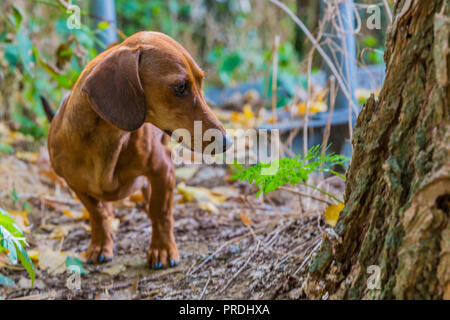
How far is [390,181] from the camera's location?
1.32 meters

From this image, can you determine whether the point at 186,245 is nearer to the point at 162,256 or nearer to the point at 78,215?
the point at 162,256

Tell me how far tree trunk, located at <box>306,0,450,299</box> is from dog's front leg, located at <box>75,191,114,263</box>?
1.39 meters

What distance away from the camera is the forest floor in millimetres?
2053

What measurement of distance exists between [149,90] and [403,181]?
1.04 meters

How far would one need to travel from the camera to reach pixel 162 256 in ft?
7.92

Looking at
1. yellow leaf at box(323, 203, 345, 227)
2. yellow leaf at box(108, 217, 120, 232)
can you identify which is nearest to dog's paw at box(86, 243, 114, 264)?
yellow leaf at box(108, 217, 120, 232)

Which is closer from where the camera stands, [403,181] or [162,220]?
[403,181]

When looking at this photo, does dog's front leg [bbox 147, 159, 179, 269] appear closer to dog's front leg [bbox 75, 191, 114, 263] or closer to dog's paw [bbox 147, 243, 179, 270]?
dog's paw [bbox 147, 243, 179, 270]

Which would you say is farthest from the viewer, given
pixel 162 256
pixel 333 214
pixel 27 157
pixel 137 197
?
pixel 27 157

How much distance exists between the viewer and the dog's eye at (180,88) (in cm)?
192

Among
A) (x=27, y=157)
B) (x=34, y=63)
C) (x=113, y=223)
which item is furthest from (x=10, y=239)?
(x=27, y=157)

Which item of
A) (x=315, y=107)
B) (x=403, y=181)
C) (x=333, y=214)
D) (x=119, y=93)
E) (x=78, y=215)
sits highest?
(x=119, y=93)

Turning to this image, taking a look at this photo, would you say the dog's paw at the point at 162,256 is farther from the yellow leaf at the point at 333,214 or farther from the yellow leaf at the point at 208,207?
the yellow leaf at the point at 333,214
